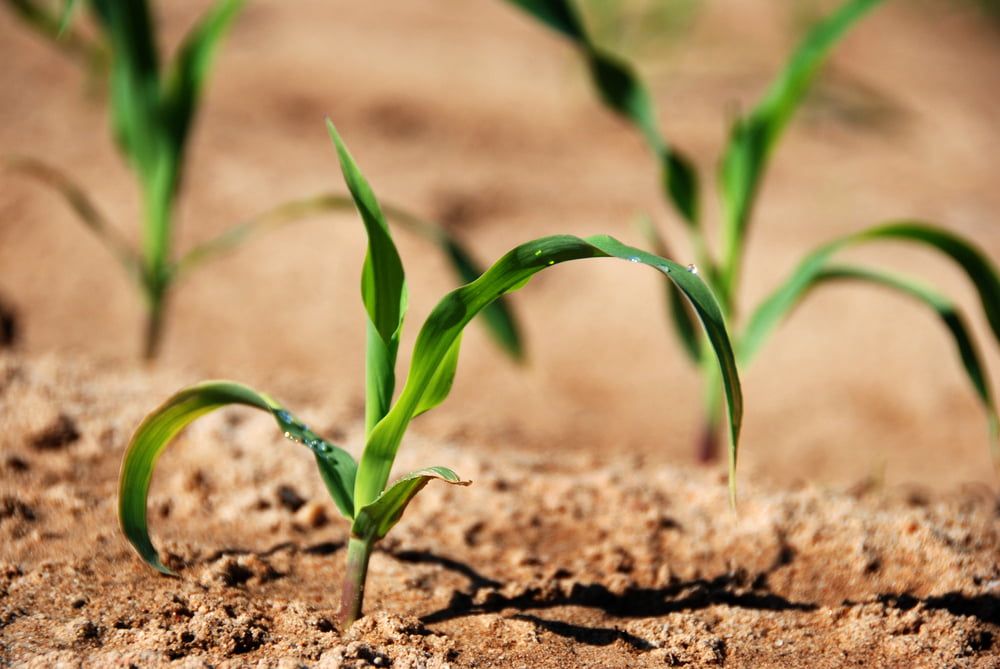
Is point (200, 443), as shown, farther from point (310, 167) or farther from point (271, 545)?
point (310, 167)

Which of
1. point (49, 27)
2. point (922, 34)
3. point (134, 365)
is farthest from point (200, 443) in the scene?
point (922, 34)

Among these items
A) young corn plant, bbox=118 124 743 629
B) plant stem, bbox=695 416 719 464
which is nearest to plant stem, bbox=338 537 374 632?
young corn plant, bbox=118 124 743 629

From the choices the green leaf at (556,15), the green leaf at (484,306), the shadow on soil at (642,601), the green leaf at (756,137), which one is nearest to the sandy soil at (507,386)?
the shadow on soil at (642,601)

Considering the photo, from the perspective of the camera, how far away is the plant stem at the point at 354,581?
1.04 metres

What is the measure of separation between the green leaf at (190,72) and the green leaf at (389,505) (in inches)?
45.9

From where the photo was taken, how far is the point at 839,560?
1272 mm

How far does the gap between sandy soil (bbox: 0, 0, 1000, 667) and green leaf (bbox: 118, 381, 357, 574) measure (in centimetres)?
11

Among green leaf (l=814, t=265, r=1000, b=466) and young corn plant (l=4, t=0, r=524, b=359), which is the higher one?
young corn plant (l=4, t=0, r=524, b=359)

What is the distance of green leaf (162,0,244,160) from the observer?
1828 millimetres

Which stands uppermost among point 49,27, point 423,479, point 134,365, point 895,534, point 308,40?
point 308,40

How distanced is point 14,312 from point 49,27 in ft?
2.07

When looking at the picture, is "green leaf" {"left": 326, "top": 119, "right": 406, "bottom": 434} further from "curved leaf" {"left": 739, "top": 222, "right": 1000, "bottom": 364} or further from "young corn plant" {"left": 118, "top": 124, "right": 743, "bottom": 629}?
"curved leaf" {"left": 739, "top": 222, "right": 1000, "bottom": 364}

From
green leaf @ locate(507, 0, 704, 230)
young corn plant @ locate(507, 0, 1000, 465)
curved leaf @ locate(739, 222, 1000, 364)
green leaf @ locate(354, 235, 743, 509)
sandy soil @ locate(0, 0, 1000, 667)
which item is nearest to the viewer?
green leaf @ locate(354, 235, 743, 509)

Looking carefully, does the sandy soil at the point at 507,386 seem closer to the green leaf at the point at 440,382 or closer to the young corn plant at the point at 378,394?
the young corn plant at the point at 378,394
